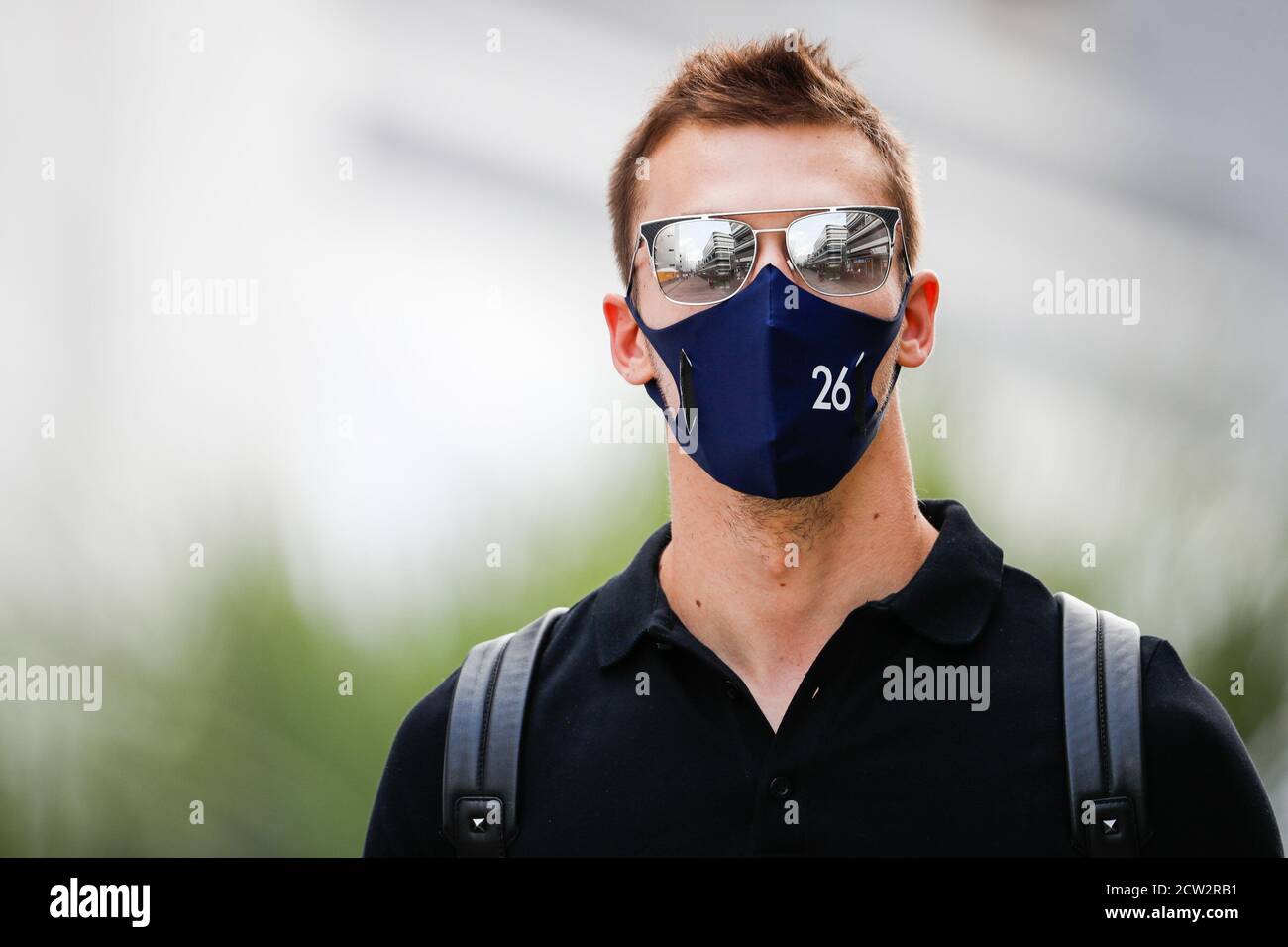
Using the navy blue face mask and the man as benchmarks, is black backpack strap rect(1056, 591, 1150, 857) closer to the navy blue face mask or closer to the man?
the man

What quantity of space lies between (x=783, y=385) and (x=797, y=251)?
0.83ft

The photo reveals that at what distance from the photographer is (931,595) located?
234 centimetres

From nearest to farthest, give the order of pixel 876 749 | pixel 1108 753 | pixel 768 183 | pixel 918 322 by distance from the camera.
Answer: pixel 1108 753 → pixel 876 749 → pixel 768 183 → pixel 918 322

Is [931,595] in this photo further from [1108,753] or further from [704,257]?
[704,257]

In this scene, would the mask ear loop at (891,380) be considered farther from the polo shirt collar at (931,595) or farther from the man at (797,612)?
the polo shirt collar at (931,595)

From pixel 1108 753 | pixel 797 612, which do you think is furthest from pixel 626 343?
pixel 1108 753

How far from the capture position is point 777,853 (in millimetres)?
2201

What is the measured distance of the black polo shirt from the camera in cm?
221

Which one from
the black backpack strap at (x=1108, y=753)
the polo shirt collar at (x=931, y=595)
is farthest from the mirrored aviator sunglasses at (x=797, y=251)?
the black backpack strap at (x=1108, y=753)

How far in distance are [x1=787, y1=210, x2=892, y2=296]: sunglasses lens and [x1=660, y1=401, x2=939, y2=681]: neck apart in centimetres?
29

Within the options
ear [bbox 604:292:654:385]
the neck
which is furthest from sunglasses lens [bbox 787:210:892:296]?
ear [bbox 604:292:654:385]

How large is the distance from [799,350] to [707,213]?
319 millimetres

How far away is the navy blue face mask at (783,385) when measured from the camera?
7.62 ft
